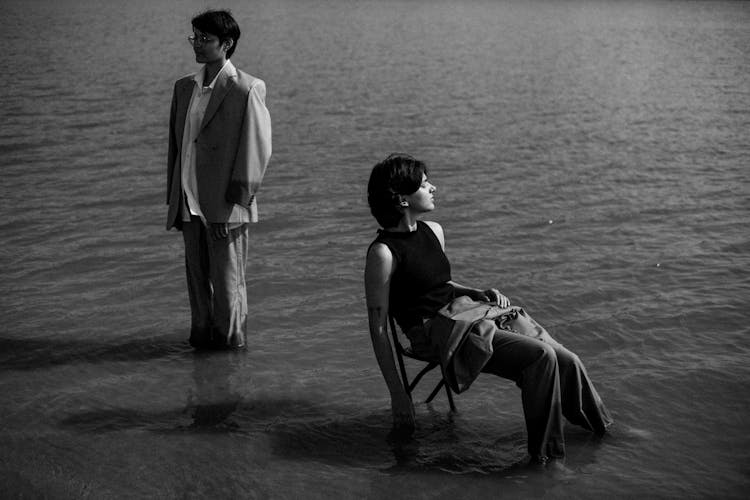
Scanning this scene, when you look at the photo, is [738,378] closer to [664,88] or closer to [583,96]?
[583,96]

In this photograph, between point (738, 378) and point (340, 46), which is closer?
point (738, 378)

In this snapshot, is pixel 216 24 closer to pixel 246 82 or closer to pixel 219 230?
pixel 246 82

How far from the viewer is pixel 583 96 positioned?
60.2ft

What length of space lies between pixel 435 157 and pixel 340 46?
13.9 meters

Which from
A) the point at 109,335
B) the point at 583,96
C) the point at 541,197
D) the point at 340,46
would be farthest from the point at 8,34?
the point at 109,335

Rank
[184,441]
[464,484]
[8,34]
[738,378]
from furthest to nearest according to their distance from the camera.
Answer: [8,34]
[738,378]
[184,441]
[464,484]

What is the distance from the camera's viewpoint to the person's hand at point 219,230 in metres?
5.87

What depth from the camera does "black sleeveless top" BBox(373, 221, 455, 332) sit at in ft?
16.0

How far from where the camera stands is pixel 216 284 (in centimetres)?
600

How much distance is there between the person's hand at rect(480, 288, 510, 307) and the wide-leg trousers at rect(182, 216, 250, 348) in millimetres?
1696

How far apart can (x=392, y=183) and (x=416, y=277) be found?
1.59 feet

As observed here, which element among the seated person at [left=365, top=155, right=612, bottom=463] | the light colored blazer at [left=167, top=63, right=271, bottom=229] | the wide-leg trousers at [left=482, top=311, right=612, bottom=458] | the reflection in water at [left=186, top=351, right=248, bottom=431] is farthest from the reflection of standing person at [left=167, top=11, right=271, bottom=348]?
the wide-leg trousers at [left=482, top=311, right=612, bottom=458]

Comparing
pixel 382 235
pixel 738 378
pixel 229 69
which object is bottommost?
pixel 738 378

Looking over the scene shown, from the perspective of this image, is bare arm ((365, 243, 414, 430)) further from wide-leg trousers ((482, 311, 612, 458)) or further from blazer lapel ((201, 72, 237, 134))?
blazer lapel ((201, 72, 237, 134))
